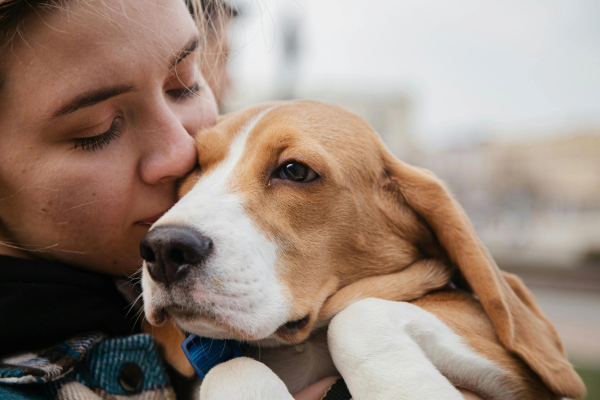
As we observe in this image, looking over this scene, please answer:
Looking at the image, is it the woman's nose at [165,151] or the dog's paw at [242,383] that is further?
the woman's nose at [165,151]

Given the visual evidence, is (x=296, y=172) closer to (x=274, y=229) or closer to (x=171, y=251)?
(x=274, y=229)

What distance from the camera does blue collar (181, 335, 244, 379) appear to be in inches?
75.5

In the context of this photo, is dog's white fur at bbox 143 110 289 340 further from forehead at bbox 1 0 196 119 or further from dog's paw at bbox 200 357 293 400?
forehead at bbox 1 0 196 119

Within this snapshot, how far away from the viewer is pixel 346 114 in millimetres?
2518

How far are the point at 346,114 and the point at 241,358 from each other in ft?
4.41

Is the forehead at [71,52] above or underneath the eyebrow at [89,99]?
above

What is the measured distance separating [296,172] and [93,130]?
88 centimetres

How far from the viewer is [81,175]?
2.00 meters

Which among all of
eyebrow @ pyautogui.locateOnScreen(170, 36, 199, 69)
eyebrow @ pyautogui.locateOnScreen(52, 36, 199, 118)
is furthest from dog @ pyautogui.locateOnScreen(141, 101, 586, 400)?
eyebrow @ pyautogui.locateOnScreen(52, 36, 199, 118)

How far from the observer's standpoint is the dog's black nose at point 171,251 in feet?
5.41

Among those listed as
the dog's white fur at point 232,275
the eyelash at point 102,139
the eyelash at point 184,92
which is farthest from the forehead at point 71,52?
the dog's white fur at point 232,275

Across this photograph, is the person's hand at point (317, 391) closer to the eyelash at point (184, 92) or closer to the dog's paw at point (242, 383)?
the dog's paw at point (242, 383)

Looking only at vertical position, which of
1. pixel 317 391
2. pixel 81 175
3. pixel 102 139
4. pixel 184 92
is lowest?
pixel 317 391

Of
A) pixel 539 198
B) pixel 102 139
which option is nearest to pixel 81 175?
pixel 102 139
